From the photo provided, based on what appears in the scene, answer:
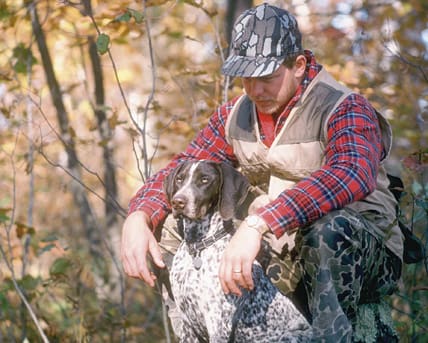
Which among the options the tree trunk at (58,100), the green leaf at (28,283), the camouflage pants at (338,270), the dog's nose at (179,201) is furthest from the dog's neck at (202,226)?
the tree trunk at (58,100)

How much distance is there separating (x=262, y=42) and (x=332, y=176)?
2.37 feet

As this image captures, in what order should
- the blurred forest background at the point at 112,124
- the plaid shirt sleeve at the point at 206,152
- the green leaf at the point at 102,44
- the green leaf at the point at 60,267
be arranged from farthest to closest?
1. the green leaf at the point at 60,267
2. the blurred forest background at the point at 112,124
3. the green leaf at the point at 102,44
4. the plaid shirt sleeve at the point at 206,152

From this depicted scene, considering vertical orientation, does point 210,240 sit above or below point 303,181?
below

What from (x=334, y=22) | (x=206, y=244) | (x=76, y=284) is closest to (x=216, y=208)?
(x=206, y=244)

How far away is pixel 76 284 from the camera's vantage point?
17.1 feet

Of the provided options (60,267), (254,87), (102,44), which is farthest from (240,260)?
(60,267)

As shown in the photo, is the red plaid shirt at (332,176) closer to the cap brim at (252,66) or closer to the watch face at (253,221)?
the watch face at (253,221)

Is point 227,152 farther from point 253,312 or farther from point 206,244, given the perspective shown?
point 253,312

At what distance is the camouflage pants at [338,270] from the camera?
10.2 ft

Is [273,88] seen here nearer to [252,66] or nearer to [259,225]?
[252,66]

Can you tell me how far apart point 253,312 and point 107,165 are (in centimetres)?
354

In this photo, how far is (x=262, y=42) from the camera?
3424mm

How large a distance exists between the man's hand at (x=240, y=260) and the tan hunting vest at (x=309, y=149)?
0.62m

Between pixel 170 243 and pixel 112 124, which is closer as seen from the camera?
pixel 170 243
